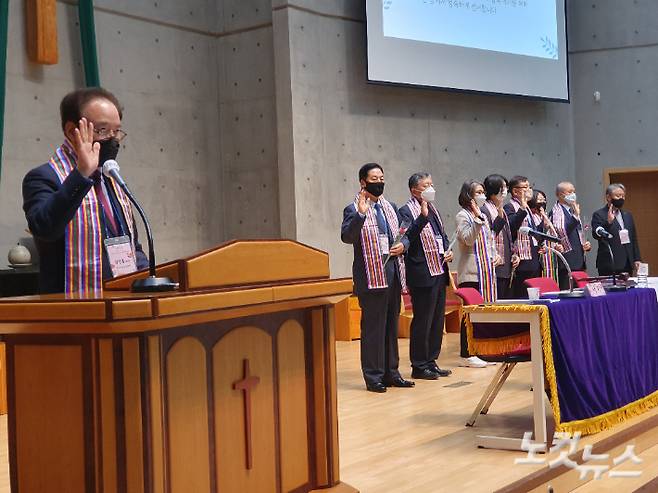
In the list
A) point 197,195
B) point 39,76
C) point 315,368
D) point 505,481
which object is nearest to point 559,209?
point 197,195

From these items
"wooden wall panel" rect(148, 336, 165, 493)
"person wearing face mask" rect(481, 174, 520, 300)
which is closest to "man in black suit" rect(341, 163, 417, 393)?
"person wearing face mask" rect(481, 174, 520, 300)

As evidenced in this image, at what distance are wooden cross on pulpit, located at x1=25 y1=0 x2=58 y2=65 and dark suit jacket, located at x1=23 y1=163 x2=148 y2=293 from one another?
209 inches

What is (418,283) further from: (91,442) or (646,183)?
(646,183)

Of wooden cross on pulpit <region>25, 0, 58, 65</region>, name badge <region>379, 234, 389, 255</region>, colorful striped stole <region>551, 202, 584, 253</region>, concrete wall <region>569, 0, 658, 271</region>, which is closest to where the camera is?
name badge <region>379, 234, 389, 255</region>

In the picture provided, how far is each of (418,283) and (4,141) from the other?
3684 mm

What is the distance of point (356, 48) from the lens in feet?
30.3

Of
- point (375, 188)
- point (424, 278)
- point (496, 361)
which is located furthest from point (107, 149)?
point (424, 278)

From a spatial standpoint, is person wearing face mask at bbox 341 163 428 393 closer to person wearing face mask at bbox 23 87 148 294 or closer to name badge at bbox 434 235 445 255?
name badge at bbox 434 235 445 255

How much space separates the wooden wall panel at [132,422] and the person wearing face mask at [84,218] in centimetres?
44

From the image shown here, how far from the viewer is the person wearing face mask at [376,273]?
557cm

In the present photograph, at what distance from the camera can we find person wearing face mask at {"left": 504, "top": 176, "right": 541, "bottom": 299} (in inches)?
277

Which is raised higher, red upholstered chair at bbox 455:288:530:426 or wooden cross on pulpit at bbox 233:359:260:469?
wooden cross on pulpit at bbox 233:359:260:469

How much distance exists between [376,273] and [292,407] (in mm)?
3127

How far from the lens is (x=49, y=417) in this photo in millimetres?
2002
